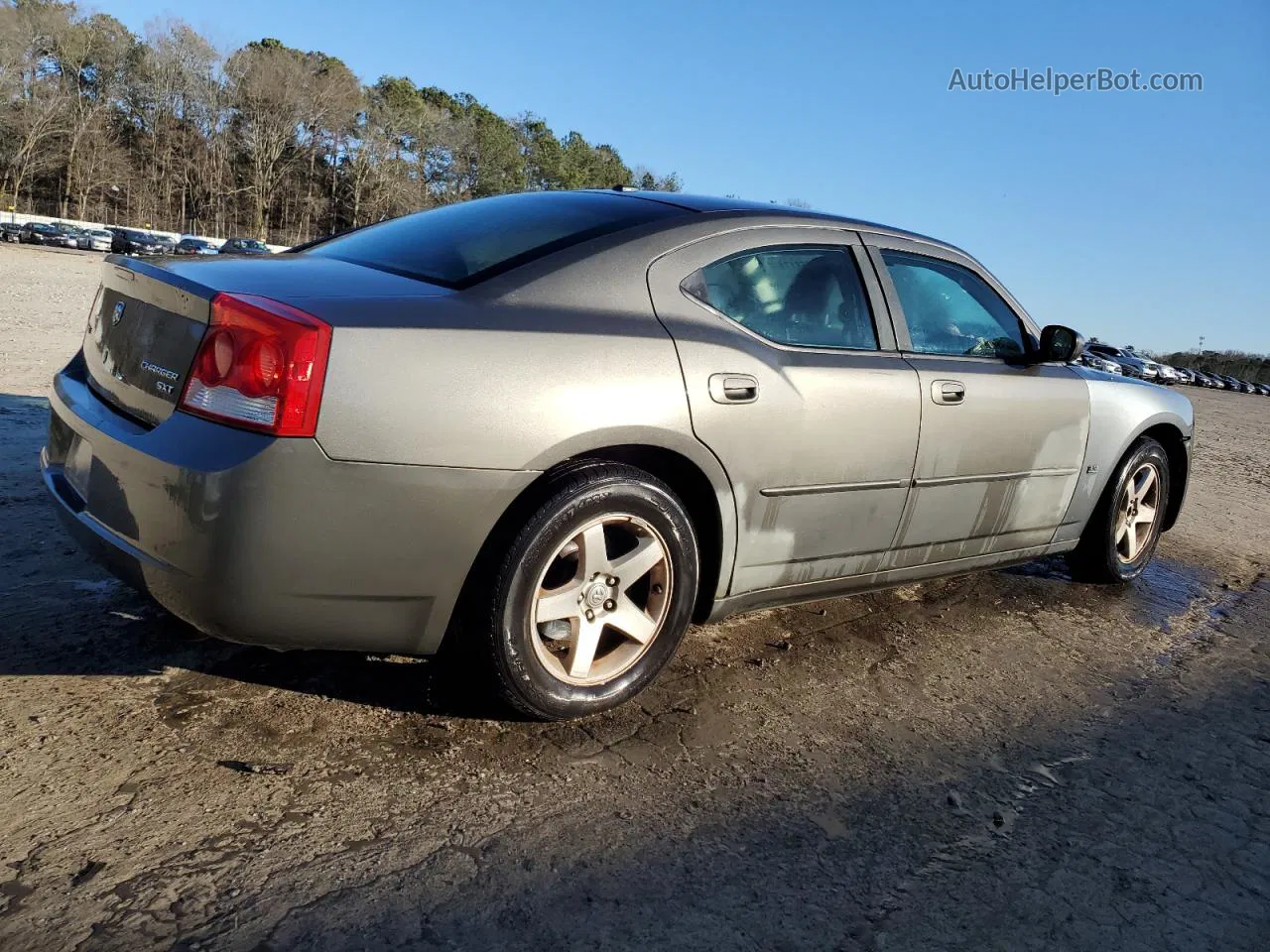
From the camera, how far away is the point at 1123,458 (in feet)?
15.0

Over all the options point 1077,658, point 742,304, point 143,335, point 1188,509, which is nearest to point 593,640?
point 742,304

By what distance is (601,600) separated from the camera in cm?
268

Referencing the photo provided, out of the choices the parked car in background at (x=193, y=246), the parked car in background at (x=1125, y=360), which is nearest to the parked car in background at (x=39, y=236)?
the parked car in background at (x=193, y=246)

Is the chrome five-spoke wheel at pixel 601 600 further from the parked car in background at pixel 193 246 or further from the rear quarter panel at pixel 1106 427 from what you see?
the parked car in background at pixel 193 246

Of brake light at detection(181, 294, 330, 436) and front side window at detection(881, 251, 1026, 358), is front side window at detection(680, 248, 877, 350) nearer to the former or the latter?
front side window at detection(881, 251, 1026, 358)

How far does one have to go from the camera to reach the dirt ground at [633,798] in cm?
187

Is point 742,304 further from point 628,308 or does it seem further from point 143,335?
point 143,335

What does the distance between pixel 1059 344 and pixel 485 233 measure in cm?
236

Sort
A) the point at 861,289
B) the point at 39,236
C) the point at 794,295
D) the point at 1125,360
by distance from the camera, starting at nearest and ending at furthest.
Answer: the point at 794,295 < the point at 861,289 < the point at 1125,360 < the point at 39,236

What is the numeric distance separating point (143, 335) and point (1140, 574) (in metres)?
4.67

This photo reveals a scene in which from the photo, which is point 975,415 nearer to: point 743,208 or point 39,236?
point 743,208

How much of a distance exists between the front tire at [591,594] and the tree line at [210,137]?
218ft

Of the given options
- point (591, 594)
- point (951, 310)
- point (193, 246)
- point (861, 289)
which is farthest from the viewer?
point (193, 246)

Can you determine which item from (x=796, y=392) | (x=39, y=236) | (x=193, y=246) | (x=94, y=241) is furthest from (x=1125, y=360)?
(x=39, y=236)
